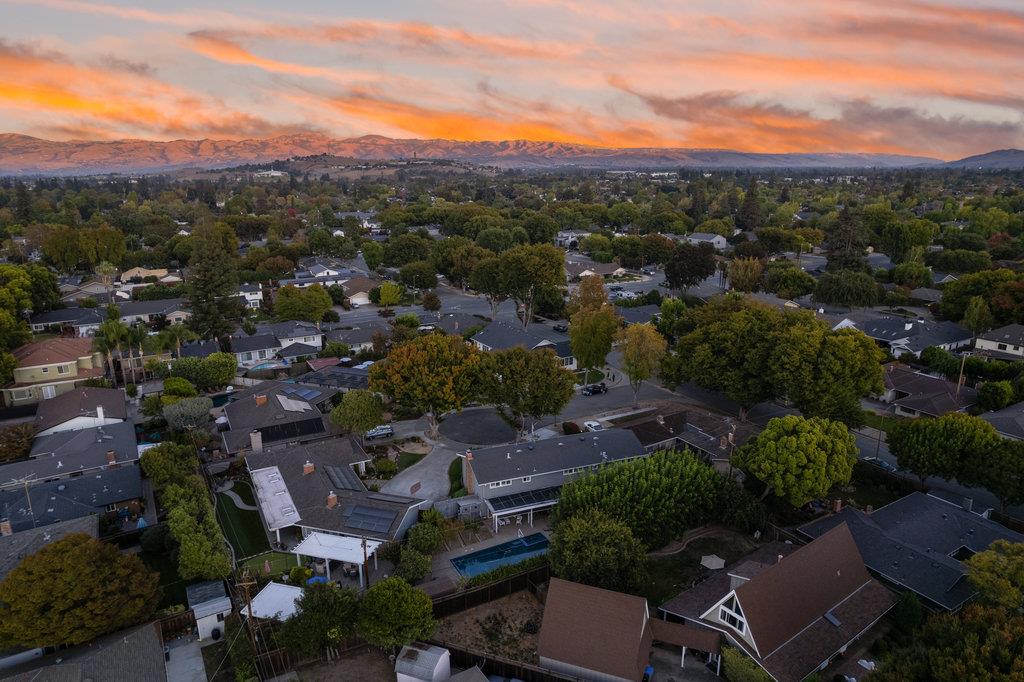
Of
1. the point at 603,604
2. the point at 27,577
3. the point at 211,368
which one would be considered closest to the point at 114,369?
the point at 211,368

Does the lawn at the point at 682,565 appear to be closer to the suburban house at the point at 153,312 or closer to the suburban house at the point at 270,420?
the suburban house at the point at 270,420

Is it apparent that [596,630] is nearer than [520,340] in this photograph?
Yes

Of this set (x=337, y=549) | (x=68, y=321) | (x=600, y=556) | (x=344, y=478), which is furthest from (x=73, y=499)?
(x=68, y=321)

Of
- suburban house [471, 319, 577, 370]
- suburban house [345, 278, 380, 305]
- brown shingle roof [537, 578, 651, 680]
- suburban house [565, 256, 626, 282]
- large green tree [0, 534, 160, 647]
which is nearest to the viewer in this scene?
large green tree [0, 534, 160, 647]

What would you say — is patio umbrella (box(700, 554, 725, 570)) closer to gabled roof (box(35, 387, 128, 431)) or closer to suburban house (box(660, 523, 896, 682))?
suburban house (box(660, 523, 896, 682))

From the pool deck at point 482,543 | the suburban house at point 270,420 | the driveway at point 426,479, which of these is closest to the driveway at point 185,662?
the pool deck at point 482,543

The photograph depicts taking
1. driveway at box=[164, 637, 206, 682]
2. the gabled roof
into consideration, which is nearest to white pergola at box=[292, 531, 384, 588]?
driveway at box=[164, 637, 206, 682]

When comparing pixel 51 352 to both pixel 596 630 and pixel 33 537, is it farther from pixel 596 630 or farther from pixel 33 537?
pixel 596 630
